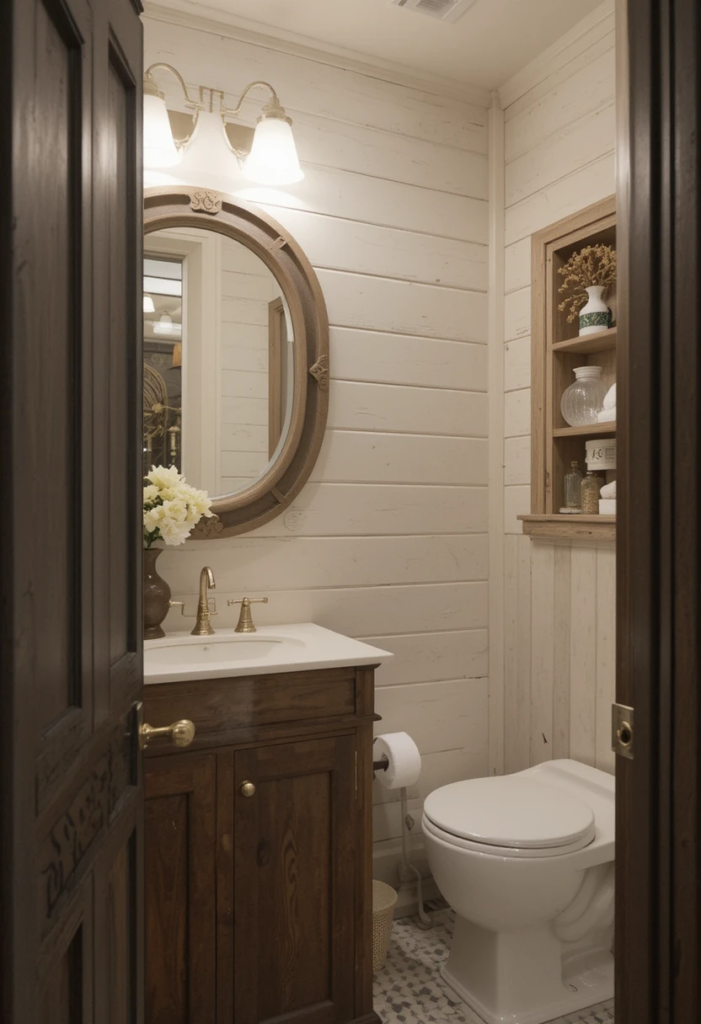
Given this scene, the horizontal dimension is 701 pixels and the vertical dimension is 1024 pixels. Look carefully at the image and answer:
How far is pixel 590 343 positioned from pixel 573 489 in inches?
16.6

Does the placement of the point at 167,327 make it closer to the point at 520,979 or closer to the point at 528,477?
the point at 528,477

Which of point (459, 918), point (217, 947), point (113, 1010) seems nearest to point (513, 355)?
point (459, 918)

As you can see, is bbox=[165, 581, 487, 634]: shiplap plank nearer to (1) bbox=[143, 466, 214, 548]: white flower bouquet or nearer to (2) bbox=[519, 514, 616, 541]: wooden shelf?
(1) bbox=[143, 466, 214, 548]: white flower bouquet

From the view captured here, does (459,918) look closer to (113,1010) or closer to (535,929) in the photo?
(535,929)

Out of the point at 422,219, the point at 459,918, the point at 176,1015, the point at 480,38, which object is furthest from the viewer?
the point at 422,219

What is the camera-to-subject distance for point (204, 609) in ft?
6.72

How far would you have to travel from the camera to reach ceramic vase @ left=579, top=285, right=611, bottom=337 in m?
2.12

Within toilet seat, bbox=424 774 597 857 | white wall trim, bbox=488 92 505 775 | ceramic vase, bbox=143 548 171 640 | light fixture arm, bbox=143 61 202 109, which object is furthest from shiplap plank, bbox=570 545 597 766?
light fixture arm, bbox=143 61 202 109

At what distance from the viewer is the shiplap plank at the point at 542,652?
234 cm

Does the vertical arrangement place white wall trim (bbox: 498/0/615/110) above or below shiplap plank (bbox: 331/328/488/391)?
above

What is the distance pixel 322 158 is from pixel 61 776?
2.06 meters

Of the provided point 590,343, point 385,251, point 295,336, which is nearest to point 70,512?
point 295,336

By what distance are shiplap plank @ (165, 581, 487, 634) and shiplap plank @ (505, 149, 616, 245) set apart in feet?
3.87

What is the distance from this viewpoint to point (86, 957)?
0.82 meters
